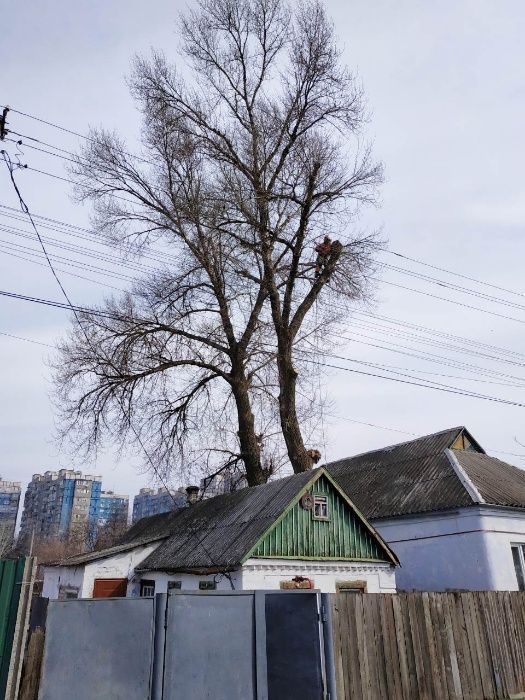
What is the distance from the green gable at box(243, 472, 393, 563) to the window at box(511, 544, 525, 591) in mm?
5397

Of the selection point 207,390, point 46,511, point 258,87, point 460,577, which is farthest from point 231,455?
point 46,511

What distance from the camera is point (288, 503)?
15.6 m

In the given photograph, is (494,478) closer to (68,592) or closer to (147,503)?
(68,592)

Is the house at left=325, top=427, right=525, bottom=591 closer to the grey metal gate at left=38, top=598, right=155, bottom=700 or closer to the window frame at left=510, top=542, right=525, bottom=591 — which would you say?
the window frame at left=510, top=542, right=525, bottom=591

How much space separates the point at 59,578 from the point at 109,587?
2.97 meters

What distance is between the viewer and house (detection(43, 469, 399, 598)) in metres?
14.9

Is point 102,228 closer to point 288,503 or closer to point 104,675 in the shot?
point 288,503

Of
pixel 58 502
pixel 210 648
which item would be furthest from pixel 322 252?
pixel 58 502

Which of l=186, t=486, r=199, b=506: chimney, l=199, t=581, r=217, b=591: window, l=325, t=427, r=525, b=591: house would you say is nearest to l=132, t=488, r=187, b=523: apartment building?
l=186, t=486, r=199, b=506: chimney

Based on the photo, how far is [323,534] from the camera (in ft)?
52.9

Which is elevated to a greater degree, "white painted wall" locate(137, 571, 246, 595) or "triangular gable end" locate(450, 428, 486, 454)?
"triangular gable end" locate(450, 428, 486, 454)

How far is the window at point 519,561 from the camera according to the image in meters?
18.9

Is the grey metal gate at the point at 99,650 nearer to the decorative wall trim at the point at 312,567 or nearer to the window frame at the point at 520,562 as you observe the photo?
the decorative wall trim at the point at 312,567

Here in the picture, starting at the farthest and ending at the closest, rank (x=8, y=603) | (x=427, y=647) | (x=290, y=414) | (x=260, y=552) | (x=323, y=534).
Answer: (x=290, y=414), (x=323, y=534), (x=260, y=552), (x=427, y=647), (x=8, y=603)
